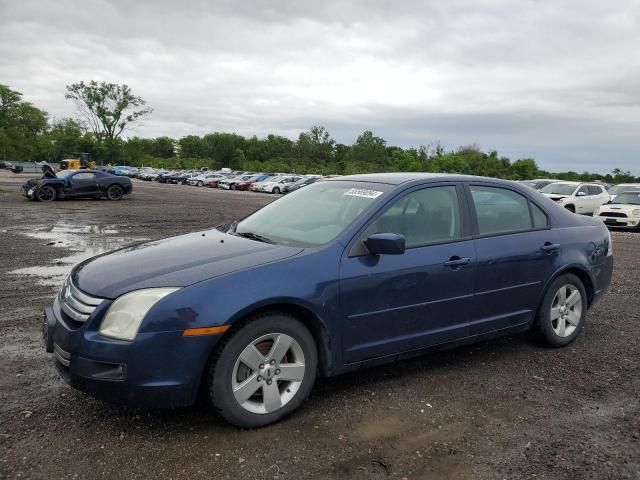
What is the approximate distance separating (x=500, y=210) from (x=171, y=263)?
2.78m

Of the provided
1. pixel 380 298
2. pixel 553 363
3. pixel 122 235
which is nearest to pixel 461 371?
pixel 553 363

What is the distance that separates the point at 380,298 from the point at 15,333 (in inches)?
137

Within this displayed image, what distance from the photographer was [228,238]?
4152 mm

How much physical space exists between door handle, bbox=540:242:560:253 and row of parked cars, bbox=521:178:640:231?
14.6 m

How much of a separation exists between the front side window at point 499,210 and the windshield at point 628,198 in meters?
16.1

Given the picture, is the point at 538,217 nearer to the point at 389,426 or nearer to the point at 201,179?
the point at 389,426

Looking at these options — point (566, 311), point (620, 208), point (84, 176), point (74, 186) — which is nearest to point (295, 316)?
point (566, 311)

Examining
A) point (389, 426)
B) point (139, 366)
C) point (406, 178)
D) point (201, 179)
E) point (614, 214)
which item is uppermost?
point (406, 178)

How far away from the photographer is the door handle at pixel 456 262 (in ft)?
13.4

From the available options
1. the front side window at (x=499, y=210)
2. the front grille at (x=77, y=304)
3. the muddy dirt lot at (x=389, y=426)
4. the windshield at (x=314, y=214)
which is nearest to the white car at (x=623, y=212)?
the muddy dirt lot at (x=389, y=426)

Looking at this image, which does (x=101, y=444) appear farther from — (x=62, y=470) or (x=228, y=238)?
(x=228, y=238)

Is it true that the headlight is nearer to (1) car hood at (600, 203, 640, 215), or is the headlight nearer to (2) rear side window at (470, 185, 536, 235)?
(2) rear side window at (470, 185, 536, 235)

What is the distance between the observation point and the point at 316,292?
11.4 feet

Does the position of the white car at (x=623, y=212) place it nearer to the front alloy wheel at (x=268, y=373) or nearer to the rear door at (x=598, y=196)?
the rear door at (x=598, y=196)
